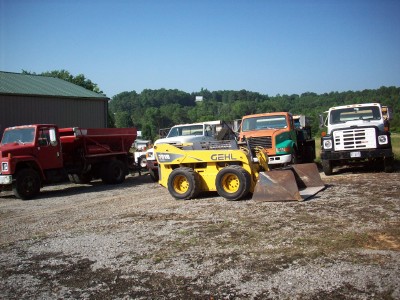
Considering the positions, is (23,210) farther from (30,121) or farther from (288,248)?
(30,121)

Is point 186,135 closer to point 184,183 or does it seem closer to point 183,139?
point 183,139

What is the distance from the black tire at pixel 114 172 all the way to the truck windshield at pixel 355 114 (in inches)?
314

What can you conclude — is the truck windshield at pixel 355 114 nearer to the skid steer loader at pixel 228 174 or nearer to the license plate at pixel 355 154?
the license plate at pixel 355 154

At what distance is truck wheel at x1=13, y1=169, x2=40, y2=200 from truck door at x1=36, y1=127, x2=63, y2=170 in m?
0.56

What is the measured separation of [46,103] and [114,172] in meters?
9.69

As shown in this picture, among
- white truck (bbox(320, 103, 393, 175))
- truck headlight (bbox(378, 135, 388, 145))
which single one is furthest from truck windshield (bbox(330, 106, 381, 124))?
truck headlight (bbox(378, 135, 388, 145))

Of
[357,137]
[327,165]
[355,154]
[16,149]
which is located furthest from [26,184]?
[357,137]

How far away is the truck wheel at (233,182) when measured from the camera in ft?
27.8

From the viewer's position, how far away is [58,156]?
12547 millimetres

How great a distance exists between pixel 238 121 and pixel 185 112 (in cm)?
10035

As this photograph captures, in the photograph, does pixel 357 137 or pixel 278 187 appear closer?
pixel 278 187

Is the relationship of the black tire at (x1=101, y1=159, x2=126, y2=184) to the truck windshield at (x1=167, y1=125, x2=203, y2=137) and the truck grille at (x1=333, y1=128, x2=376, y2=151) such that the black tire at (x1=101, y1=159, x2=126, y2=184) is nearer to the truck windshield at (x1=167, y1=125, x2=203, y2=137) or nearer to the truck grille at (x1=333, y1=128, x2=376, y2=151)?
the truck windshield at (x1=167, y1=125, x2=203, y2=137)

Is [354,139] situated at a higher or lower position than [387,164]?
higher

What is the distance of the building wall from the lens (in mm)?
19688
